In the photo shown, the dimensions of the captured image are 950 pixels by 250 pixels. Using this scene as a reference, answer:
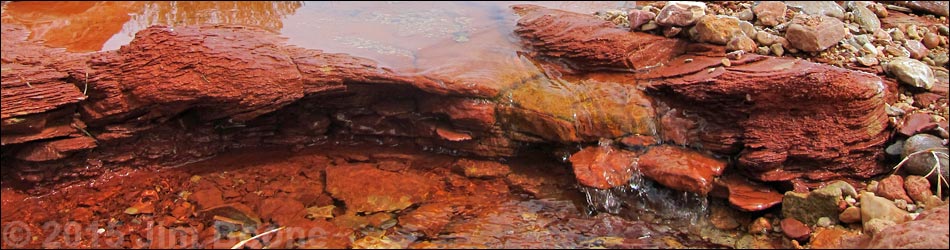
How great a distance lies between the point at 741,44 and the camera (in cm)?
528

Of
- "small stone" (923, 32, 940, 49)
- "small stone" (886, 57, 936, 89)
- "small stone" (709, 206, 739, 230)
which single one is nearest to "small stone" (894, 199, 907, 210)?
"small stone" (709, 206, 739, 230)

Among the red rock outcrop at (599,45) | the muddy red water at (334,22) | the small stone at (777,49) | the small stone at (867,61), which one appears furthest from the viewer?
the muddy red water at (334,22)

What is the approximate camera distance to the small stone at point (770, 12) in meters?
5.61

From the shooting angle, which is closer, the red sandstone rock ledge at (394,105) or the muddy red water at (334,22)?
the red sandstone rock ledge at (394,105)

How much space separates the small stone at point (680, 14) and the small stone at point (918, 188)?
6.65 ft

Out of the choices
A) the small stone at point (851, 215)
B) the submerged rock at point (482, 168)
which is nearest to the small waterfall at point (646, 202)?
the submerged rock at point (482, 168)

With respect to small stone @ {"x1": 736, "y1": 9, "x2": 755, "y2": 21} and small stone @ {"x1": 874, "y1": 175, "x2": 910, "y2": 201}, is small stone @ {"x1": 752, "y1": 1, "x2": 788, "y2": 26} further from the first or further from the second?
small stone @ {"x1": 874, "y1": 175, "x2": 910, "y2": 201}

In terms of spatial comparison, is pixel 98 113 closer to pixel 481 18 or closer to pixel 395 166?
pixel 395 166

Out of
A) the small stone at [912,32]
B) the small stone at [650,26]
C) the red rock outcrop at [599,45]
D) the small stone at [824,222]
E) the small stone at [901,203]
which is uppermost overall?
the small stone at [912,32]

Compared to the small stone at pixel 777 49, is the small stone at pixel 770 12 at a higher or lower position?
higher

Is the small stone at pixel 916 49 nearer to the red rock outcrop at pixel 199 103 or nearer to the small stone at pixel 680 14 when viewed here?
the small stone at pixel 680 14

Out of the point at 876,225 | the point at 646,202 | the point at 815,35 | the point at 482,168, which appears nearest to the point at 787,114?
the point at 815,35

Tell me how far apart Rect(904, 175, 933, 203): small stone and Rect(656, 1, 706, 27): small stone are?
6.65ft

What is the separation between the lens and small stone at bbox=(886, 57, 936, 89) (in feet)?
16.2
